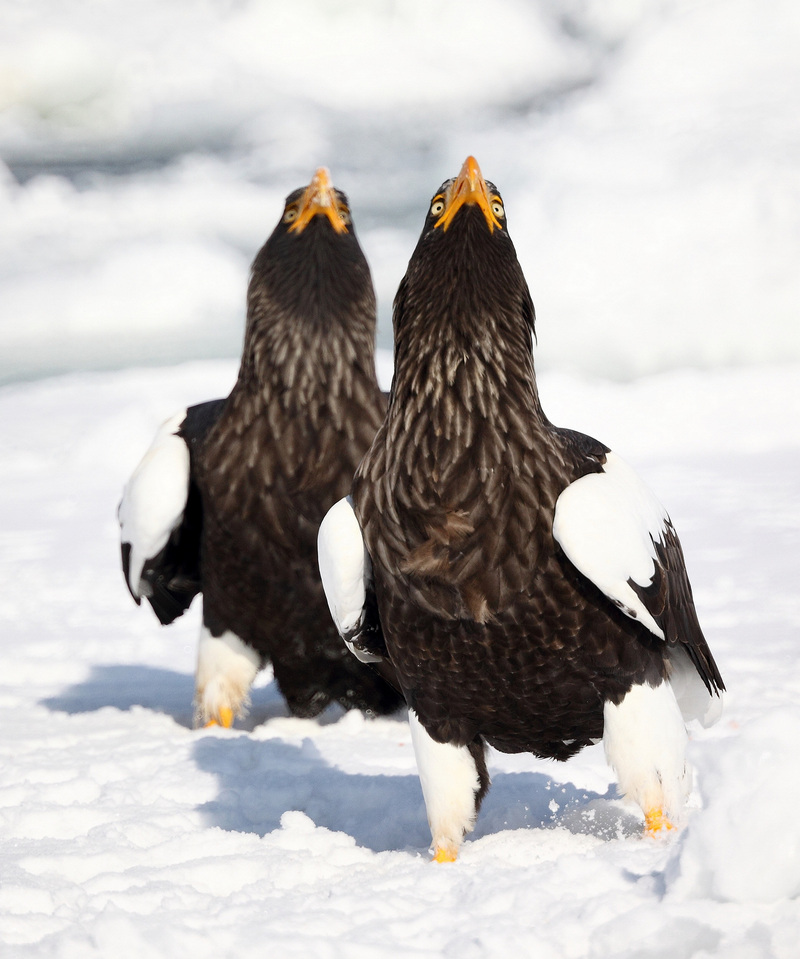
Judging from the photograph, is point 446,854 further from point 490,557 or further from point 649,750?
point 490,557

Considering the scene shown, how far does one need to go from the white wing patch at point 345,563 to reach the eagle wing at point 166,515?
1771mm

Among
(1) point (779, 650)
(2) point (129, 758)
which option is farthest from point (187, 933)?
(1) point (779, 650)

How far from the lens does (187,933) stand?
8.64 ft

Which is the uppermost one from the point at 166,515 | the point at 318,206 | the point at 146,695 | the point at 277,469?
the point at 318,206

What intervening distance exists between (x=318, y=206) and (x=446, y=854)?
303 centimetres

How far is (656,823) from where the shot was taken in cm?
333

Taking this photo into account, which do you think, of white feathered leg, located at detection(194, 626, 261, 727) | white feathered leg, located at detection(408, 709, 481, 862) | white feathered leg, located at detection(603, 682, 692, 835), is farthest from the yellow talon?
white feathered leg, located at detection(194, 626, 261, 727)

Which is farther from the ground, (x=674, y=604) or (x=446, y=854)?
(x=674, y=604)

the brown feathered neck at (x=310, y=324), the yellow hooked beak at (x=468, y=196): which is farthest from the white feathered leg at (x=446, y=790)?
the brown feathered neck at (x=310, y=324)

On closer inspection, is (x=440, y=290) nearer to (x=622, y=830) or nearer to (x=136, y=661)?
(x=622, y=830)

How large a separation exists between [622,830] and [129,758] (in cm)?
234

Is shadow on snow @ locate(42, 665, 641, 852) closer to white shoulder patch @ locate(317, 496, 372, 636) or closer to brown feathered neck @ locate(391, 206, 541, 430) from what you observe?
white shoulder patch @ locate(317, 496, 372, 636)

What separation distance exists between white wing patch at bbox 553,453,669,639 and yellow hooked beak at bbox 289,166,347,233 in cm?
232

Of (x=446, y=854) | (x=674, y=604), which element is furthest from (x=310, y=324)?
(x=446, y=854)
